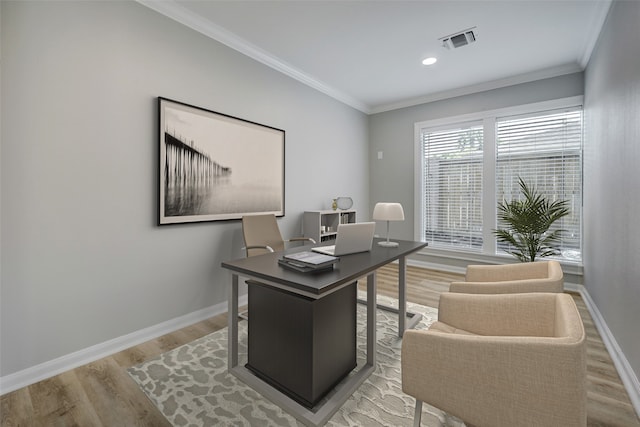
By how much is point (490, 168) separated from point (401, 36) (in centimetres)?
234

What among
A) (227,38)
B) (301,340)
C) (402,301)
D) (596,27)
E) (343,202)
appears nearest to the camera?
(301,340)

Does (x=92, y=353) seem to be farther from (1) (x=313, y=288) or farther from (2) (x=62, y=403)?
(1) (x=313, y=288)

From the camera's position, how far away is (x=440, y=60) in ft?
11.3

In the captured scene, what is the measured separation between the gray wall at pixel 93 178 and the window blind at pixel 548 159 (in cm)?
368

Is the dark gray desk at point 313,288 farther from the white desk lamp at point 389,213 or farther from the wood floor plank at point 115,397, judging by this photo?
the wood floor plank at point 115,397

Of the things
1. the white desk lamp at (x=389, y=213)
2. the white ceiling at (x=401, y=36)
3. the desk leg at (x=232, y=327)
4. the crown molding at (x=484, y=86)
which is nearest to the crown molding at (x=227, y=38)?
the white ceiling at (x=401, y=36)

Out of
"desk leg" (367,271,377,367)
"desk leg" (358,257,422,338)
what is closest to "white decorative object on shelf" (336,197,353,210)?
"desk leg" (358,257,422,338)

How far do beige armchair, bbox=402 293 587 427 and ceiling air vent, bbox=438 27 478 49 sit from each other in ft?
8.71

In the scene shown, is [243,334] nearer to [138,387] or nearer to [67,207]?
[138,387]

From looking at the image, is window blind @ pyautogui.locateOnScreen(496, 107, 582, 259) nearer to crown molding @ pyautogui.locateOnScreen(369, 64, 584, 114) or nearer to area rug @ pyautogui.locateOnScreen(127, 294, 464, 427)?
crown molding @ pyautogui.locateOnScreen(369, 64, 584, 114)

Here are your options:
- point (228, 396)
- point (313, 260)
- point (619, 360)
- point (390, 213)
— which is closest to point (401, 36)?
point (390, 213)

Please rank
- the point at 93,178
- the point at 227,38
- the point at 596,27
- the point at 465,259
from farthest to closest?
the point at 465,259 < the point at 227,38 < the point at 596,27 < the point at 93,178

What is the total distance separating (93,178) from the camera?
2.08 m

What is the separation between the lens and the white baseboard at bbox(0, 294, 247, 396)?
5.90 ft
